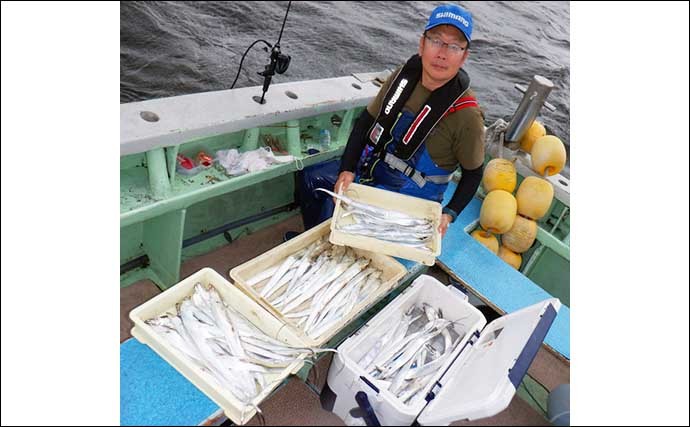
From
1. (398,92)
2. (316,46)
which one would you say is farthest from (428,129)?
(316,46)

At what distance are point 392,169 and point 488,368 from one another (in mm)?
1639

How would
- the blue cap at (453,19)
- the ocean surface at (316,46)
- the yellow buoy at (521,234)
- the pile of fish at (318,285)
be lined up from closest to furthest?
the pile of fish at (318,285) < the blue cap at (453,19) < the yellow buoy at (521,234) < the ocean surface at (316,46)

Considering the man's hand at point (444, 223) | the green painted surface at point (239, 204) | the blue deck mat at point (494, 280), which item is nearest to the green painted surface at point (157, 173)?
the green painted surface at point (239, 204)

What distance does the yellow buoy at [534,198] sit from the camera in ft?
13.3

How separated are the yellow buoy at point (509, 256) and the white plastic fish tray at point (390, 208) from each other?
1.55m

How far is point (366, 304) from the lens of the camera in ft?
8.11

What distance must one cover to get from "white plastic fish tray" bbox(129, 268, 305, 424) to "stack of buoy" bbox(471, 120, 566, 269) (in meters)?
2.38

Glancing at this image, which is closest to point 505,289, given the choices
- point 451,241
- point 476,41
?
point 451,241

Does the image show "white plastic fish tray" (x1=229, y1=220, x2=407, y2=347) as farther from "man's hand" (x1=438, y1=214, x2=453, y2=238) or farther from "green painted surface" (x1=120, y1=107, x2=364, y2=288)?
"green painted surface" (x1=120, y1=107, x2=364, y2=288)

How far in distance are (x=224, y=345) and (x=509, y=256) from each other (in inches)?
115

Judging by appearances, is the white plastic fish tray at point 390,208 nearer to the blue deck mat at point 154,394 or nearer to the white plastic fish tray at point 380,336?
the white plastic fish tray at point 380,336

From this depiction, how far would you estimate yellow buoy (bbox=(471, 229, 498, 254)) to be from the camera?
13.1ft

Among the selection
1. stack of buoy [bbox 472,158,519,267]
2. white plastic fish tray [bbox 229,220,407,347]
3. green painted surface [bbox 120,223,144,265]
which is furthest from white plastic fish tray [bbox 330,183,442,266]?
green painted surface [bbox 120,223,144,265]

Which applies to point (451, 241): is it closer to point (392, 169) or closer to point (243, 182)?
point (392, 169)
